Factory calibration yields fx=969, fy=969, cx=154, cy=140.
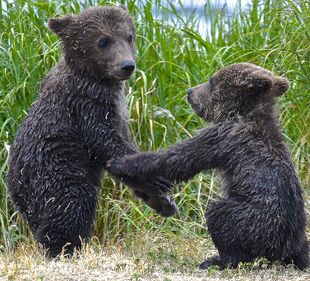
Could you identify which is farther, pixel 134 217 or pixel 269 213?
pixel 134 217

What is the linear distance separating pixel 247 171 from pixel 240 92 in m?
0.62

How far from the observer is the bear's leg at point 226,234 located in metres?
6.04

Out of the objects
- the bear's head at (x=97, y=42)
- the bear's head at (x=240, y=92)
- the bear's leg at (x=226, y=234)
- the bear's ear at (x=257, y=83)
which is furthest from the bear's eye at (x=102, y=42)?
the bear's leg at (x=226, y=234)

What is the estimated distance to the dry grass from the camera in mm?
5488

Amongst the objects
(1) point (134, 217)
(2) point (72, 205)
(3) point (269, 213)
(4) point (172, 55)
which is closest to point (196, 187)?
(1) point (134, 217)

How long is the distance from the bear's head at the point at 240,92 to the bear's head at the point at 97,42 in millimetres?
741

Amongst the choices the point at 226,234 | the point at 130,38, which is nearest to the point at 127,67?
the point at 130,38

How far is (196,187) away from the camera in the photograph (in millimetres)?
8594

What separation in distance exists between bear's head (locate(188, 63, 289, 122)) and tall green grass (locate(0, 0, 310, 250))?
171 centimetres

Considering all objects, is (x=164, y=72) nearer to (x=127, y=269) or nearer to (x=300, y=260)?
(x=300, y=260)

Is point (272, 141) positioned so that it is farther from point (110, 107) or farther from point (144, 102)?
point (144, 102)

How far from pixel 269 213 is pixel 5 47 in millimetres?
4053

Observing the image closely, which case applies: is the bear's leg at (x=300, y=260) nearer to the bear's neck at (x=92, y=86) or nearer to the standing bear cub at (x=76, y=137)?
the standing bear cub at (x=76, y=137)

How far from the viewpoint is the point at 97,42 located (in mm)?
7250
